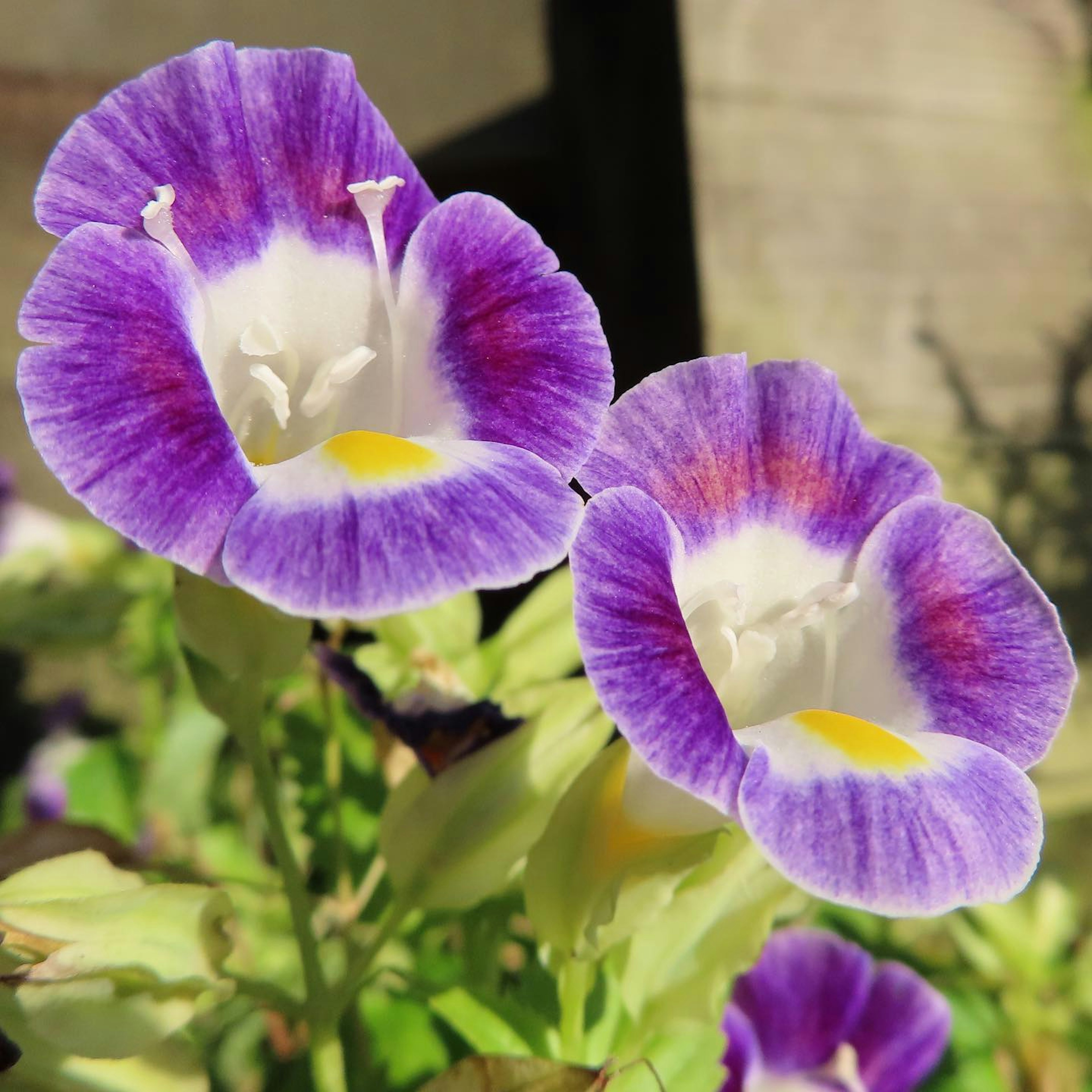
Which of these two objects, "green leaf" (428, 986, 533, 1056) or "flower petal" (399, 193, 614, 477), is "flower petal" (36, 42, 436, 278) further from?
"green leaf" (428, 986, 533, 1056)

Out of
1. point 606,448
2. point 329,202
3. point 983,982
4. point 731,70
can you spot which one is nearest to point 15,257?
point 731,70

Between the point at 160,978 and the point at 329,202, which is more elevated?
the point at 329,202

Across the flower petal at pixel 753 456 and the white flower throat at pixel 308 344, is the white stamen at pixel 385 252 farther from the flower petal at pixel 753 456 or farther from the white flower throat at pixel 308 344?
the flower petal at pixel 753 456

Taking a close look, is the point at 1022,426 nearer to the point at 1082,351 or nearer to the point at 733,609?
the point at 1082,351

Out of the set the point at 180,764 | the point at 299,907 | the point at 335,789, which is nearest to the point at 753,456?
the point at 299,907

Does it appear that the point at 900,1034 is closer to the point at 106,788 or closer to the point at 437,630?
the point at 437,630

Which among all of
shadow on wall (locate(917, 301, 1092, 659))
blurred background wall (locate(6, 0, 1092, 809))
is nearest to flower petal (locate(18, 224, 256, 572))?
blurred background wall (locate(6, 0, 1092, 809))

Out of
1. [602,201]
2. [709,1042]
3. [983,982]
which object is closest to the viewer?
[709,1042]

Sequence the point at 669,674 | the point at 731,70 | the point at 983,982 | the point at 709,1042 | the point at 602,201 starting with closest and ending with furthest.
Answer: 1. the point at 669,674
2. the point at 709,1042
3. the point at 983,982
4. the point at 731,70
5. the point at 602,201
